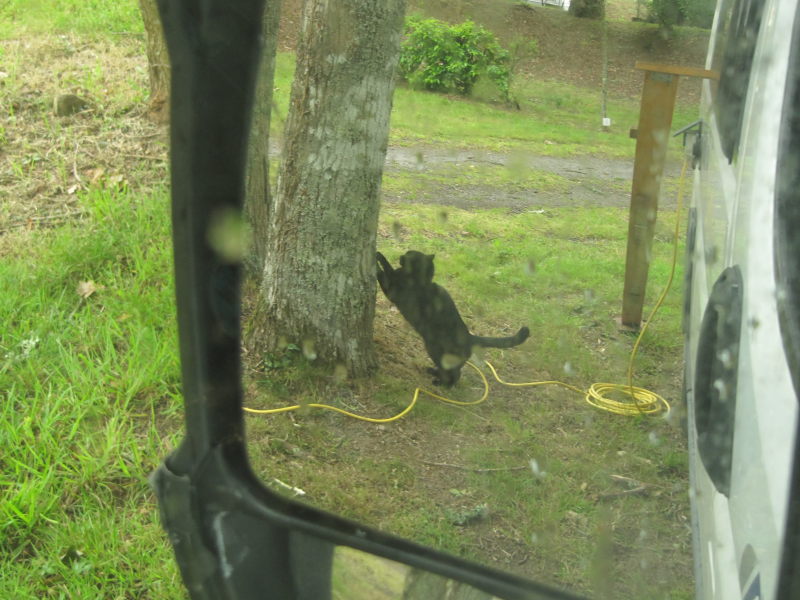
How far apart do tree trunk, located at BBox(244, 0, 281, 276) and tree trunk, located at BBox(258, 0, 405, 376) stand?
0.10 metres

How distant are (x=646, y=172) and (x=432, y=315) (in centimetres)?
74

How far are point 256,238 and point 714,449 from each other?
1.42 metres

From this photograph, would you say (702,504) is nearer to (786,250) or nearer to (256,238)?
(786,250)

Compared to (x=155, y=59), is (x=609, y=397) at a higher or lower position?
lower

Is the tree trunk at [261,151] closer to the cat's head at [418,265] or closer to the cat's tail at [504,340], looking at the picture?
the cat's head at [418,265]

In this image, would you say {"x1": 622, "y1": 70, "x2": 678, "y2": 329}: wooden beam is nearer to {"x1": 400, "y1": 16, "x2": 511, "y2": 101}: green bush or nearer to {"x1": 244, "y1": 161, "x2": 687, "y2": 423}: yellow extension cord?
{"x1": 244, "y1": 161, "x2": 687, "y2": 423}: yellow extension cord

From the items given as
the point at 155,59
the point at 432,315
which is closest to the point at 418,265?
the point at 432,315

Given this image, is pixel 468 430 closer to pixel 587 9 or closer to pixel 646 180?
pixel 646 180

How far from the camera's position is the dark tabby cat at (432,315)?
188 cm

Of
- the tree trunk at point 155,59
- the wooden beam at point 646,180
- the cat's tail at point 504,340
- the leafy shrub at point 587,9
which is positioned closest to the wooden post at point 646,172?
the wooden beam at point 646,180

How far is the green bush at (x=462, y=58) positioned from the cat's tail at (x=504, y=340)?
497 mm

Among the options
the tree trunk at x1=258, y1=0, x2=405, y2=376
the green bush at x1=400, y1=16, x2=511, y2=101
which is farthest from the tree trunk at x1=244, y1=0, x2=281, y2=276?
the green bush at x1=400, y1=16, x2=511, y2=101

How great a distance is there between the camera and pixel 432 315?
2.24m

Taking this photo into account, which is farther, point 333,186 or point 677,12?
point 333,186
